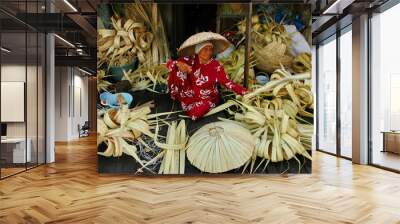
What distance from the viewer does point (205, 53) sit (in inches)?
260

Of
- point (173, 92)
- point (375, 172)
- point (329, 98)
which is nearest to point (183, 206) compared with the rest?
point (173, 92)

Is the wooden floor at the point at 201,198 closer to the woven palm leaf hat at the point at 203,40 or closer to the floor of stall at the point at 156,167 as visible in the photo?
the floor of stall at the point at 156,167

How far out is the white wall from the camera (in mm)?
15820

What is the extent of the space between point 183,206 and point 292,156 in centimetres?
281

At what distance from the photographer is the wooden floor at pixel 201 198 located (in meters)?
4.10

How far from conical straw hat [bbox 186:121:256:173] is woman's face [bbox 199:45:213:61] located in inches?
44.0

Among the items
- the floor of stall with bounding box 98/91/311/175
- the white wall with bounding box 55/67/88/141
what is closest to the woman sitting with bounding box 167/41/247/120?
the floor of stall with bounding box 98/91/311/175

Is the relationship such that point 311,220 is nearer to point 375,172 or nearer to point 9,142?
point 375,172

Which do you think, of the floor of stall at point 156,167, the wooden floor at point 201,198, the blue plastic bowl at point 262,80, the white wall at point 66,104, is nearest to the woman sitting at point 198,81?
the floor of stall at point 156,167

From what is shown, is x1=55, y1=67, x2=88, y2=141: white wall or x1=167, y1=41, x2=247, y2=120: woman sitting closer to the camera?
A: x1=167, y1=41, x2=247, y2=120: woman sitting

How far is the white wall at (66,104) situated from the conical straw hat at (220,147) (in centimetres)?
1060

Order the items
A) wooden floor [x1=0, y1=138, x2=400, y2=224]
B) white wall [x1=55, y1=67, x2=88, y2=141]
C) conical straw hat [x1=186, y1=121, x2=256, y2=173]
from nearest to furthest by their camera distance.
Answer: wooden floor [x1=0, y1=138, x2=400, y2=224] < conical straw hat [x1=186, y1=121, x2=256, y2=173] < white wall [x1=55, y1=67, x2=88, y2=141]

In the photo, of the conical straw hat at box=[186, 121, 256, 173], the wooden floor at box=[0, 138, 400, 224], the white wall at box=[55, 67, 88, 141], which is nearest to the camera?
the wooden floor at box=[0, 138, 400, 224]

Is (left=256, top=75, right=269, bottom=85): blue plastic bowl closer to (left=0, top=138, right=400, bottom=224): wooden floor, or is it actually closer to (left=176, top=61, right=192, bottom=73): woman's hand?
(left=176, top=61, right=192, bottom=73): woman's hand
